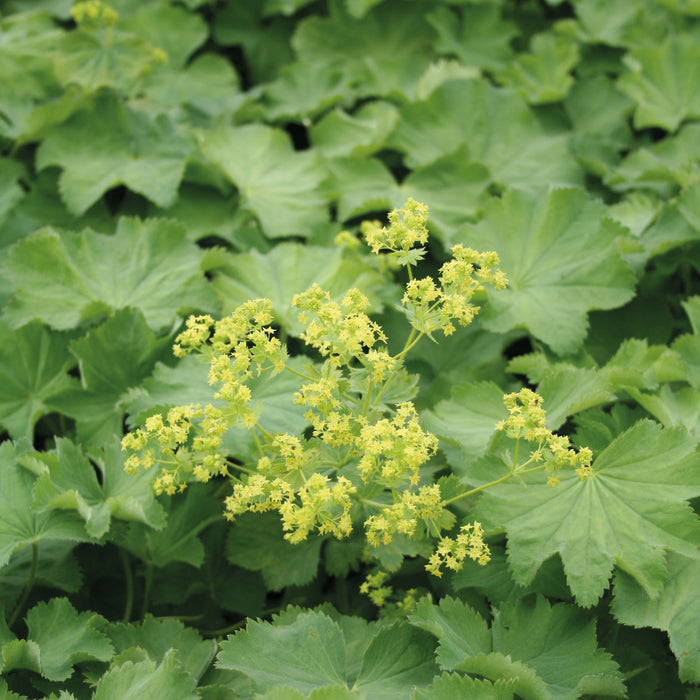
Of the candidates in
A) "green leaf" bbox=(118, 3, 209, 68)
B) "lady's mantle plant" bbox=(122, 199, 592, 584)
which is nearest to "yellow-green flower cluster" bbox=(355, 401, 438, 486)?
"lady's mantle plant" bbox=(122, 199, 592, 584)

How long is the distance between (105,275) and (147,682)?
1254 mm

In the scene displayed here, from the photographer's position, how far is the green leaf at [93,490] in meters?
1.69

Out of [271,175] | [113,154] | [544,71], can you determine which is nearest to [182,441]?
[271,175]

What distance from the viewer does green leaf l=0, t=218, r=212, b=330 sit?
2.23m

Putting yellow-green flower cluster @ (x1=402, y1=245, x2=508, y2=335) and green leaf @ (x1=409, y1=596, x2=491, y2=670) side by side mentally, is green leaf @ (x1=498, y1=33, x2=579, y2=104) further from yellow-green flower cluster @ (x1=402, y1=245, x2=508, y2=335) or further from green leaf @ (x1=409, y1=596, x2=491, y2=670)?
green leaf @ (x1=409, y1=596, x2=491, y2=670)

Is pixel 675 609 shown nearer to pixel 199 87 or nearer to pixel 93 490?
pixel 93 490

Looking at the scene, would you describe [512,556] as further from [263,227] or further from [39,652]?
[263,227]

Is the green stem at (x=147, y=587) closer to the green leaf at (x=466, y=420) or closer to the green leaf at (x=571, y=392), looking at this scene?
the green leaf at (x=466, y=420)

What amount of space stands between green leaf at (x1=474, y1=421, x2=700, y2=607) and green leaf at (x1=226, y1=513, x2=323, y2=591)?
1.53 ft

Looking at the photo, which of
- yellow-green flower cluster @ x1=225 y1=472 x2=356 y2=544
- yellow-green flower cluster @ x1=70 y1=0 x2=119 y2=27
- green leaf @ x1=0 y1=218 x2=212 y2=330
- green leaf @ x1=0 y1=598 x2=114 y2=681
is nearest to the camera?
yellow-green flower cluster @ x1=225 y1=472 x2=356 y2=544

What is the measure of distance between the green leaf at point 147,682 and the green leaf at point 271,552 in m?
0.40

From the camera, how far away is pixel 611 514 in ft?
5.36

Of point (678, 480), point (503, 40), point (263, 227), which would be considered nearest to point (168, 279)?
point (263, 227)

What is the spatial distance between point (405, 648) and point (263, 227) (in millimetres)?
1492
